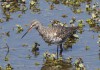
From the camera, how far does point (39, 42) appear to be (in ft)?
52.6

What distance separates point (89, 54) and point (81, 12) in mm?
4371

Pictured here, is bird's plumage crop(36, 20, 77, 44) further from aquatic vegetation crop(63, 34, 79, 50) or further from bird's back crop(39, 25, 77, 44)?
aquatic vegetation crop(63, 34, 79, 50)

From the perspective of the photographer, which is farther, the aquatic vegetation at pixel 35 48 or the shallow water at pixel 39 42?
the aquatic vegetation at pixel 35 48

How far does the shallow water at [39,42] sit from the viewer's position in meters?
14.3

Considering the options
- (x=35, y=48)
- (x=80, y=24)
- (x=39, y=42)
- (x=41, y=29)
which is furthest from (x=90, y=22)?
(x=35, y=48)

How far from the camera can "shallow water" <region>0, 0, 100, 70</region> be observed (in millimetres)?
14336

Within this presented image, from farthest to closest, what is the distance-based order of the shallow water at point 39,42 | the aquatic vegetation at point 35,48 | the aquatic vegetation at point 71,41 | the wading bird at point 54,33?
1. the aquatic vegetation at point 71,41
2. the wading bird at point 54,33
3. the aquatic vegetation at point 35,48
4. the shallow water at point 39,42

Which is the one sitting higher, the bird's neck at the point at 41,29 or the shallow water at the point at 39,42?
the bird's neck at the point at 41,29

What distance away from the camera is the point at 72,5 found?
2002cm

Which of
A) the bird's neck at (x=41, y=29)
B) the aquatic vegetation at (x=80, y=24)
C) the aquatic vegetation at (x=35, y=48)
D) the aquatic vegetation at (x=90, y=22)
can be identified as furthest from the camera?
the aquatic vegetation at (x=90, y=22)

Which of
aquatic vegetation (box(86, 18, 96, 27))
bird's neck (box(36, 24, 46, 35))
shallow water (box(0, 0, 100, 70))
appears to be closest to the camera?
shallow water (box(0, 0, 100, 70))

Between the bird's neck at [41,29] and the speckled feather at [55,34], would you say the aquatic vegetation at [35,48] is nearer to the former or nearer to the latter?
the speckled feather at [55,34]

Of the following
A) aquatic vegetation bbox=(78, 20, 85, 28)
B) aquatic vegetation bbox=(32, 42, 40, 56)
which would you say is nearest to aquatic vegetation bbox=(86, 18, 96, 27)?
aquatic vegetation bbox=(78, 20, 85, 28)

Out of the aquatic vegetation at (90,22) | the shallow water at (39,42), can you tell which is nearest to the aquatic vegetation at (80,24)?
the shallow water at (39,42)
